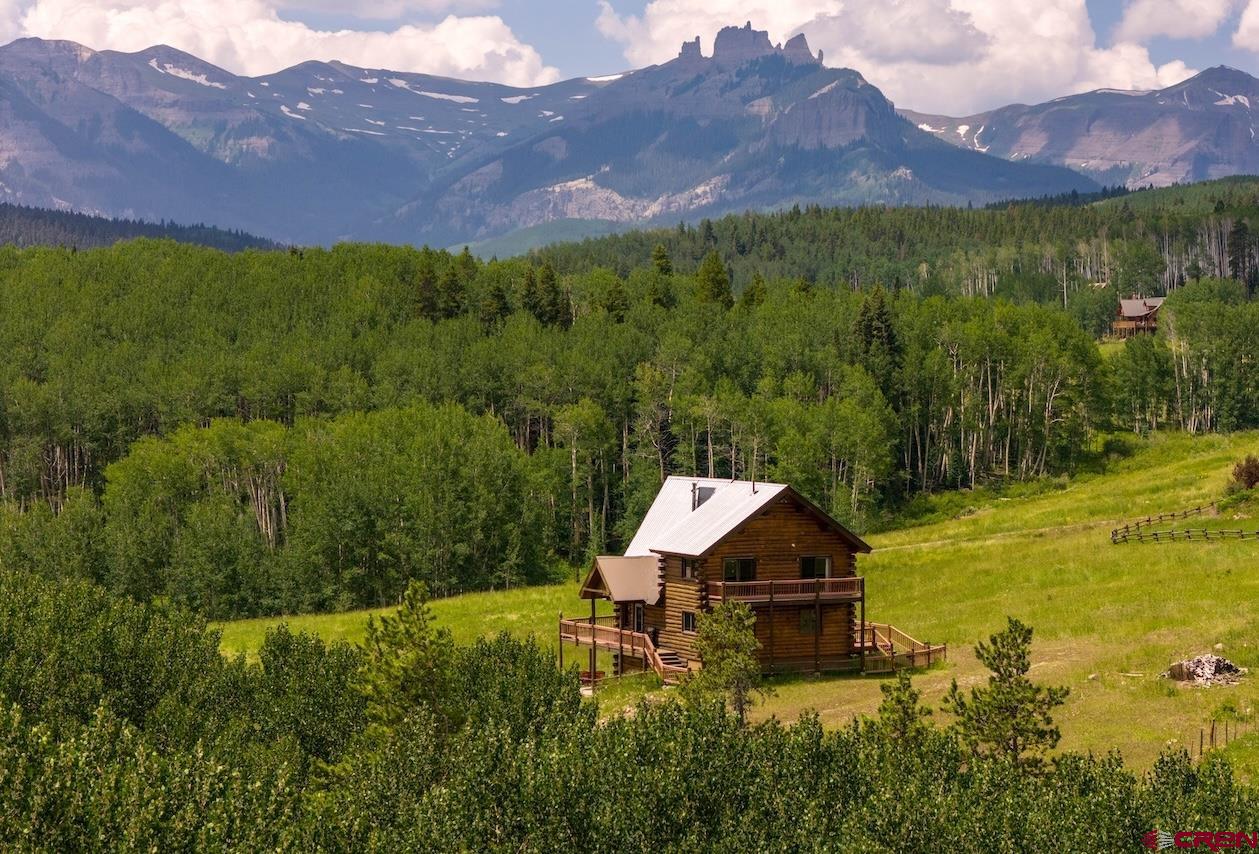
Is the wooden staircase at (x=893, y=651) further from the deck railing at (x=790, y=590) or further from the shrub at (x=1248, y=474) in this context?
the shrub at (x=1248, y=474)

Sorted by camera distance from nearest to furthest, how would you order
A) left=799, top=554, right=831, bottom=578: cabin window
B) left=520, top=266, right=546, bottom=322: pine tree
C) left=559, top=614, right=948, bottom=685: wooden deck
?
left=559, top=614, right=948, bottom=685: wooden deck
left=799, top=554, right=831, bottom=578: cabin window
left=520, top=266, right=546, bottom=322: pine tree

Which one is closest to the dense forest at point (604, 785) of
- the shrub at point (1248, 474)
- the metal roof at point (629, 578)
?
the metal roof at point (629, 578)

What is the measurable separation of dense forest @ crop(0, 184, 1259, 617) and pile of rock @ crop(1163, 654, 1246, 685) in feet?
197

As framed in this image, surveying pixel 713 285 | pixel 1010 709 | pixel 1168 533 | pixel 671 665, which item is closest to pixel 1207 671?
pixel 1010 709

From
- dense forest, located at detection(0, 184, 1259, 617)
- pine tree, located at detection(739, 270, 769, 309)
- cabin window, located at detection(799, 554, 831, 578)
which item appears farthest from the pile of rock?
pine tree, located at detection(739, 270, 769, 309)

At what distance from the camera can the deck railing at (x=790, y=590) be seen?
58.7m

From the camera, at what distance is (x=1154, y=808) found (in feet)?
96.3

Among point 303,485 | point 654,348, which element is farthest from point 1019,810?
point 654,348

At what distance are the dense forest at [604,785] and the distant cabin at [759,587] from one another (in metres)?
15.4

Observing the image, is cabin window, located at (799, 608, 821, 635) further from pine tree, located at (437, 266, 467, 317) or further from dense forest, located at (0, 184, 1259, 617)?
pine tree, located at (437, 266, 467, 317)

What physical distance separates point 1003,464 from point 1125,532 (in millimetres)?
63757

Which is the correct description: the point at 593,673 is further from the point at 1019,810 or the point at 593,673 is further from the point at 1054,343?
the point at 1054,343

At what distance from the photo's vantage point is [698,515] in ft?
206

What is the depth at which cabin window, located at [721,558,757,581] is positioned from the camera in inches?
2359
